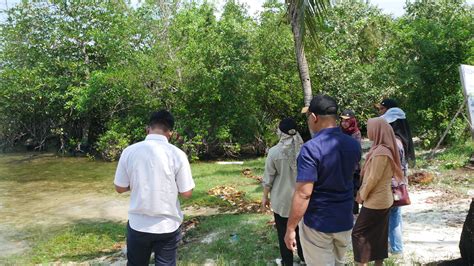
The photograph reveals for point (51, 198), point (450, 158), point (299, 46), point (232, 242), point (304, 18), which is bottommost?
point (51, 198)

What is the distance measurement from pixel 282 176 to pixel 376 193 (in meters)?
1.02

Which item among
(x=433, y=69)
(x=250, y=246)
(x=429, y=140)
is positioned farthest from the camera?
(x=429, y=140)

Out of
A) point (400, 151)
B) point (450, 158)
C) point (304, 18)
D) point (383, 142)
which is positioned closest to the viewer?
point (383, 142)

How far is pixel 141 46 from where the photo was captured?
78.0 feet

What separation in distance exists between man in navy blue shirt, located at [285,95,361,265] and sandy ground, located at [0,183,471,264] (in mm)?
2117

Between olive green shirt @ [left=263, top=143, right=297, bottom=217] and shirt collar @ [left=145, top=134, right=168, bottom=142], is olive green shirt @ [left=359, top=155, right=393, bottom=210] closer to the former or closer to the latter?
olive green shirt @ [left=263, top=143, right=297, bottom=217]

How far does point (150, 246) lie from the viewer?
372 centimetres

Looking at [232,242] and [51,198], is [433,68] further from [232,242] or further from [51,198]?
[51,198]

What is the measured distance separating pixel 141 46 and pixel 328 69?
1040cm

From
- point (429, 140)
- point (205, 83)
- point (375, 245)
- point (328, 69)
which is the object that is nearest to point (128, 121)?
point (205, 83)

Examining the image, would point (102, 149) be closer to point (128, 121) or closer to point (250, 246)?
point (128, 121)

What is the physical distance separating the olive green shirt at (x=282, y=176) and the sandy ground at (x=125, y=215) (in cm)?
155

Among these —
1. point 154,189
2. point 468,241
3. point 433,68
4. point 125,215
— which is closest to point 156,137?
point 154,189

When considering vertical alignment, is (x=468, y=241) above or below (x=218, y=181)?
above
